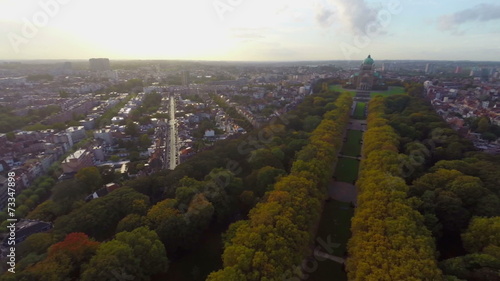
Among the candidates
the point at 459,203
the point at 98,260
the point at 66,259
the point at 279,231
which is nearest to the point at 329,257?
the point at 279,231

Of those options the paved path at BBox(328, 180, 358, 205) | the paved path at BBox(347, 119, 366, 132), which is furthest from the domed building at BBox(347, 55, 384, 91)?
the paved path at BBox(328, 180, 358, 205)

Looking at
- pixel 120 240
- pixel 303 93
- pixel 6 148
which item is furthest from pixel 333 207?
pixel 303 93

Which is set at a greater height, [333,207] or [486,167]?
[486,167]

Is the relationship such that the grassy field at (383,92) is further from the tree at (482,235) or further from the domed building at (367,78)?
the tree at (482,235)

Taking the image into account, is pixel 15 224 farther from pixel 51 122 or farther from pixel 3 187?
pixel 51 122

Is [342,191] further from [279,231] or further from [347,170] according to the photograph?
[279,231]
